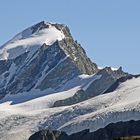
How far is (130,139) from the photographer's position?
71062 mm
